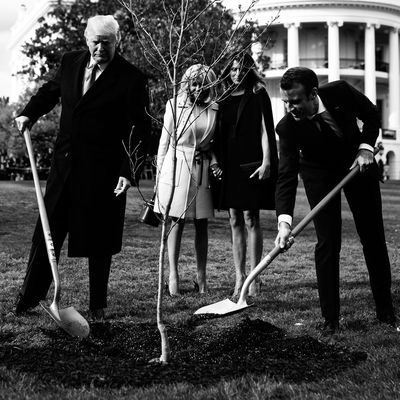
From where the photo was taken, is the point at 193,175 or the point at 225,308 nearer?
the point at 225,308

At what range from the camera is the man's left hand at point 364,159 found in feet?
17.7

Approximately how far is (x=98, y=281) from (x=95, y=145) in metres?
1.00

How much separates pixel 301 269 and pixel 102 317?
11.9ft

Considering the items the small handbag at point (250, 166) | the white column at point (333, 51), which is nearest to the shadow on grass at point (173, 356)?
the small handbag at point (250, 166)

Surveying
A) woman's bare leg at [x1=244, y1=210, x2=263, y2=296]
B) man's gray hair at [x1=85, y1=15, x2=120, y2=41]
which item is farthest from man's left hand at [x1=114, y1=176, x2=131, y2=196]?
woman's bare leg at [x1=244, y1=210, x2=263, y2=296]

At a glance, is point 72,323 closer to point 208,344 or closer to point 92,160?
point 208,344

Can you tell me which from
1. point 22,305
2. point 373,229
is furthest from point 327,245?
point 22,305

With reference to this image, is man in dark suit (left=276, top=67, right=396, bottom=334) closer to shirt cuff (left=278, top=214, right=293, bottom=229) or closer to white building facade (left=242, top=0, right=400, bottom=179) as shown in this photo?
shirt cuff (left=278, top=214, right=293, bottom=229)

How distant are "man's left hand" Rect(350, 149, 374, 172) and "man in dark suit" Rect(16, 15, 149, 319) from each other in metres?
1.49

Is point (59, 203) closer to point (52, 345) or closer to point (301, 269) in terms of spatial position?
point (52, 345)

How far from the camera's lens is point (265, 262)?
517cm

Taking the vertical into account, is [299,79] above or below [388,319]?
above

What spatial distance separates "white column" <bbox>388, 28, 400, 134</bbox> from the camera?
61438mm

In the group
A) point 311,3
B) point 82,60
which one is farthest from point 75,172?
point 311,3
